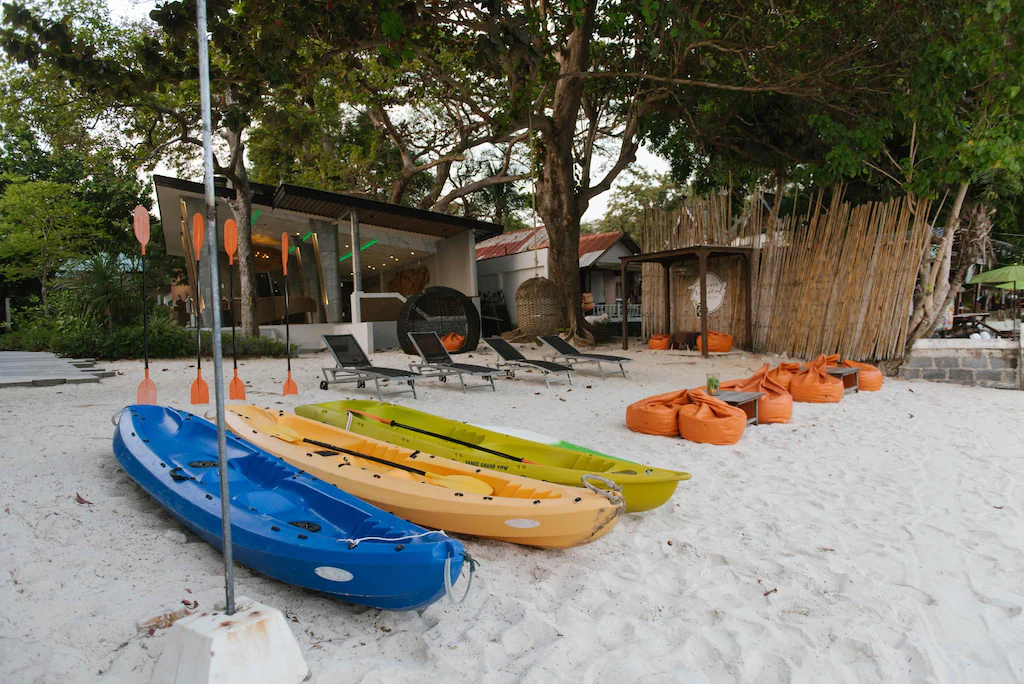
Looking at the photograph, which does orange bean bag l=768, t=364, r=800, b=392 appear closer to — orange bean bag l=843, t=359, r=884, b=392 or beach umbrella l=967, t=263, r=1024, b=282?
orange bean bag l=843, t=359, r=884, b=392

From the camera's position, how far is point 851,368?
8070 millimetres

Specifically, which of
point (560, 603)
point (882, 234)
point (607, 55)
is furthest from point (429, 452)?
point (607, 55)

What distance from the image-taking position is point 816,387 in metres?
7.35

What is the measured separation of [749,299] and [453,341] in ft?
20.1

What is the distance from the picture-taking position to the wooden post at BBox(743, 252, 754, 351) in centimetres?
1139

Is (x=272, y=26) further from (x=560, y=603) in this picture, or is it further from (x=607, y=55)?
(x=607, y=55)

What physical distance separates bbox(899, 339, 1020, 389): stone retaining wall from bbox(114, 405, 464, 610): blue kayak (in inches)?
362

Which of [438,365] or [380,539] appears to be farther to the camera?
[438,365]

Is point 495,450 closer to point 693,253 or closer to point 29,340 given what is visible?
point 693,253

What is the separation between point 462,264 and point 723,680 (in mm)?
14808

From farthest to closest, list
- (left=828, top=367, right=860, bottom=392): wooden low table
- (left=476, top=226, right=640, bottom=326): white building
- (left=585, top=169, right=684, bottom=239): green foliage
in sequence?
(left=585, top=169, right=684, bottom=239): green foliage
(left=476, top=226, right=640, bottom=326): white building
(left=828, top=367, right=860, bottom=392): wooden low table

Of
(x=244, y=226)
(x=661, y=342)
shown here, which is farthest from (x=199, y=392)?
(x=661, y=342)

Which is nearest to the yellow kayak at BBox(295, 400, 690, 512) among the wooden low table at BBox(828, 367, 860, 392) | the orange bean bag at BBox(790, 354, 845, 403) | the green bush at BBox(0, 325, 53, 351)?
the orange bean bag at BBox(790, 354, 845, 403)

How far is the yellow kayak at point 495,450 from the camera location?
3.44 meters
